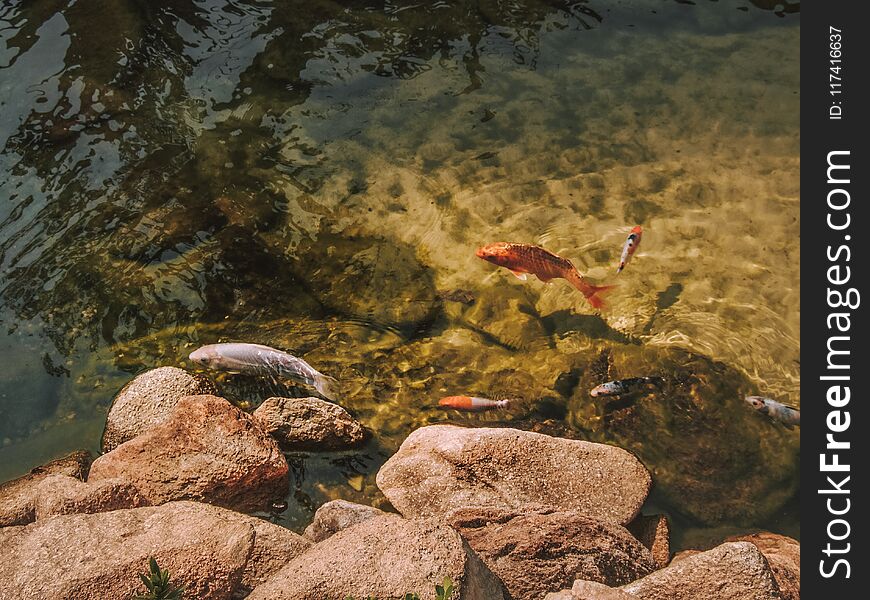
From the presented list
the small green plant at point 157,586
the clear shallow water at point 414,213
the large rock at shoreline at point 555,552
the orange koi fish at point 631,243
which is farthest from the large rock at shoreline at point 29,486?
the orange koi fish at point 631,243

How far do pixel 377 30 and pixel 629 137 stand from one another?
3.34 m

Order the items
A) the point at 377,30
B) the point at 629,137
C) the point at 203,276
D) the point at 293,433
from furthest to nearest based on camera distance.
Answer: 1. the point at 377,30
2. the point at 629,137
3. the point at 203,276
4. the point at 293,433

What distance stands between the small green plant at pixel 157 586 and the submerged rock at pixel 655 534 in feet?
9.89

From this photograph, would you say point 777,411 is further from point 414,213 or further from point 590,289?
point 414,213

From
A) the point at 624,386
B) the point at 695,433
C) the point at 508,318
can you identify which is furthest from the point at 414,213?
the point at 695,433

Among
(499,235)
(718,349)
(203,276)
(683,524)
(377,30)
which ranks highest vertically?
(377,30)

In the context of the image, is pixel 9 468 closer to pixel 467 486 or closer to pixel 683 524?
pixel 467 486

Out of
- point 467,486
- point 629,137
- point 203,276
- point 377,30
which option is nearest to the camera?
point 467,486

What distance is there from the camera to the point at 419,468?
5.41 meters

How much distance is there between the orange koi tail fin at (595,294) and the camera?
6.46m

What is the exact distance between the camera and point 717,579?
170 inches

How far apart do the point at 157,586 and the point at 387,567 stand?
1246 millimetres

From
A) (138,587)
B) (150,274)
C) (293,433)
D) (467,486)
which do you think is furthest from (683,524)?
(150,274)

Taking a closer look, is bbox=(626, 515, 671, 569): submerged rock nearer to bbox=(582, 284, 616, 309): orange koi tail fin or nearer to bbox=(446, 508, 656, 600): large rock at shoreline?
bbox=(446, 508, 656, 600): large rock at shoreline
